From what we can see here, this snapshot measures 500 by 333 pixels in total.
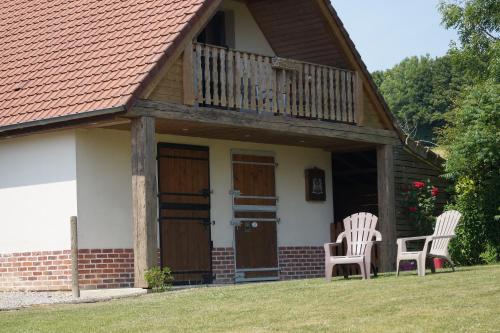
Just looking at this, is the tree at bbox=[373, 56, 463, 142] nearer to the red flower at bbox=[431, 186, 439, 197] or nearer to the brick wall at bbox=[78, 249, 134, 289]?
the red flower at bbox=[431, 186, 439, 197]

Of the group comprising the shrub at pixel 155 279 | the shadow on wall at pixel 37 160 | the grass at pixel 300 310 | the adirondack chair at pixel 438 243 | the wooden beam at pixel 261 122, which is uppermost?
the wooden beam at pixel 261 122

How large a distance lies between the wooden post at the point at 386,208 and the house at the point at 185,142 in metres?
0.03

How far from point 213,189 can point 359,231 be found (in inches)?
129

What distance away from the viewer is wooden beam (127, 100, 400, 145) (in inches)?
608

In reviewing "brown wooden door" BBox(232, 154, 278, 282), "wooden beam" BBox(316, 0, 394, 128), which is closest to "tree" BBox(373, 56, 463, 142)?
"wooden beam" BBox(316, 0, 394, 128)

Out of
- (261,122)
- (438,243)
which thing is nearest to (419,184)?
(261,122)

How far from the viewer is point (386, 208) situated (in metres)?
20.0

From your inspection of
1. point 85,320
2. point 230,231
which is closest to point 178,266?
point 230,231

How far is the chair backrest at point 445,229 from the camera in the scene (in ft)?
51.0

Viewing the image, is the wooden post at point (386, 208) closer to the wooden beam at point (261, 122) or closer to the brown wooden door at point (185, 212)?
the wooden beam at point (261, 122)

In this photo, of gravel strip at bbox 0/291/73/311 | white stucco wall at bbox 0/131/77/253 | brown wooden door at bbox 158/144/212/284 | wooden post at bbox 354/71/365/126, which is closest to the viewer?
gravel strip at bbox 0/291/73/311

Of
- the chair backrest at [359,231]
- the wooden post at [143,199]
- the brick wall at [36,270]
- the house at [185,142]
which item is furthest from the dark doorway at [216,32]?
the brick wall at [36,270]

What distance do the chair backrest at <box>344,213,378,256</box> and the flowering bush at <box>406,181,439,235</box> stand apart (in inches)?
184

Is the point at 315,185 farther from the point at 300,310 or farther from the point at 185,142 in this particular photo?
the point at 300,310
